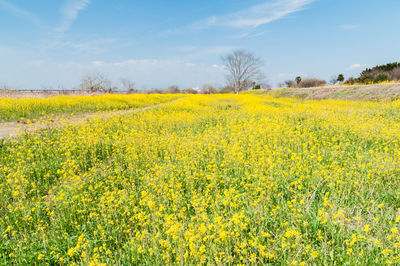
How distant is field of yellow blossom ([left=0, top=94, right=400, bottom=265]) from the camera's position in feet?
9.12

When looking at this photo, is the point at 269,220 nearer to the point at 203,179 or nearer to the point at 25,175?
the point at 203,179

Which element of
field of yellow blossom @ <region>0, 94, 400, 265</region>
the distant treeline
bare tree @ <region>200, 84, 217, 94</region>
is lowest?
field of yellow blossom @ <region>0, 94, 400, 265</region>

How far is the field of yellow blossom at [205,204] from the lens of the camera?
2781 millimetres

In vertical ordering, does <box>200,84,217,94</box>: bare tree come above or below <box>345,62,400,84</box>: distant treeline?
above

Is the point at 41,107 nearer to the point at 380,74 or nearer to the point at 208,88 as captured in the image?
the point at 380,74

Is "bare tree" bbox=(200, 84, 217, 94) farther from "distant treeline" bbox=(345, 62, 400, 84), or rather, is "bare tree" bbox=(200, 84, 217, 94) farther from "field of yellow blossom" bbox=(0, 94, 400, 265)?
"field of yellow blossom" bbox=(0, 94, 400, 265)

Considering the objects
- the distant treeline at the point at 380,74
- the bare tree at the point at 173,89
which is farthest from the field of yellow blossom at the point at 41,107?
the bare tree at the point at 173,89

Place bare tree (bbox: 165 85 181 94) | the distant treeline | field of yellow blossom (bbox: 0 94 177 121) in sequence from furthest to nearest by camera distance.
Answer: bare tree (bbox: 165 85 181 94), the distant treeline, field of yellow blossom (bbox: 0 94 177 121)

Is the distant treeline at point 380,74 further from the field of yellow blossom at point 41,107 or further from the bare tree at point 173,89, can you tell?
the bare tree at point 173,89

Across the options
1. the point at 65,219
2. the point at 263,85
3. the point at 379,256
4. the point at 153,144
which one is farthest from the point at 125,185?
the point at 263,85

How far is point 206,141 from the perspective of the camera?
7.28 m

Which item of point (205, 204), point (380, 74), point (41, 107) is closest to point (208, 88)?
point (380, 74)

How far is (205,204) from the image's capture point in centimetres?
329

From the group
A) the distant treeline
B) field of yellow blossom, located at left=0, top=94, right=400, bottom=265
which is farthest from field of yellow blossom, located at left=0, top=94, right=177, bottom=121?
the distant treeline
